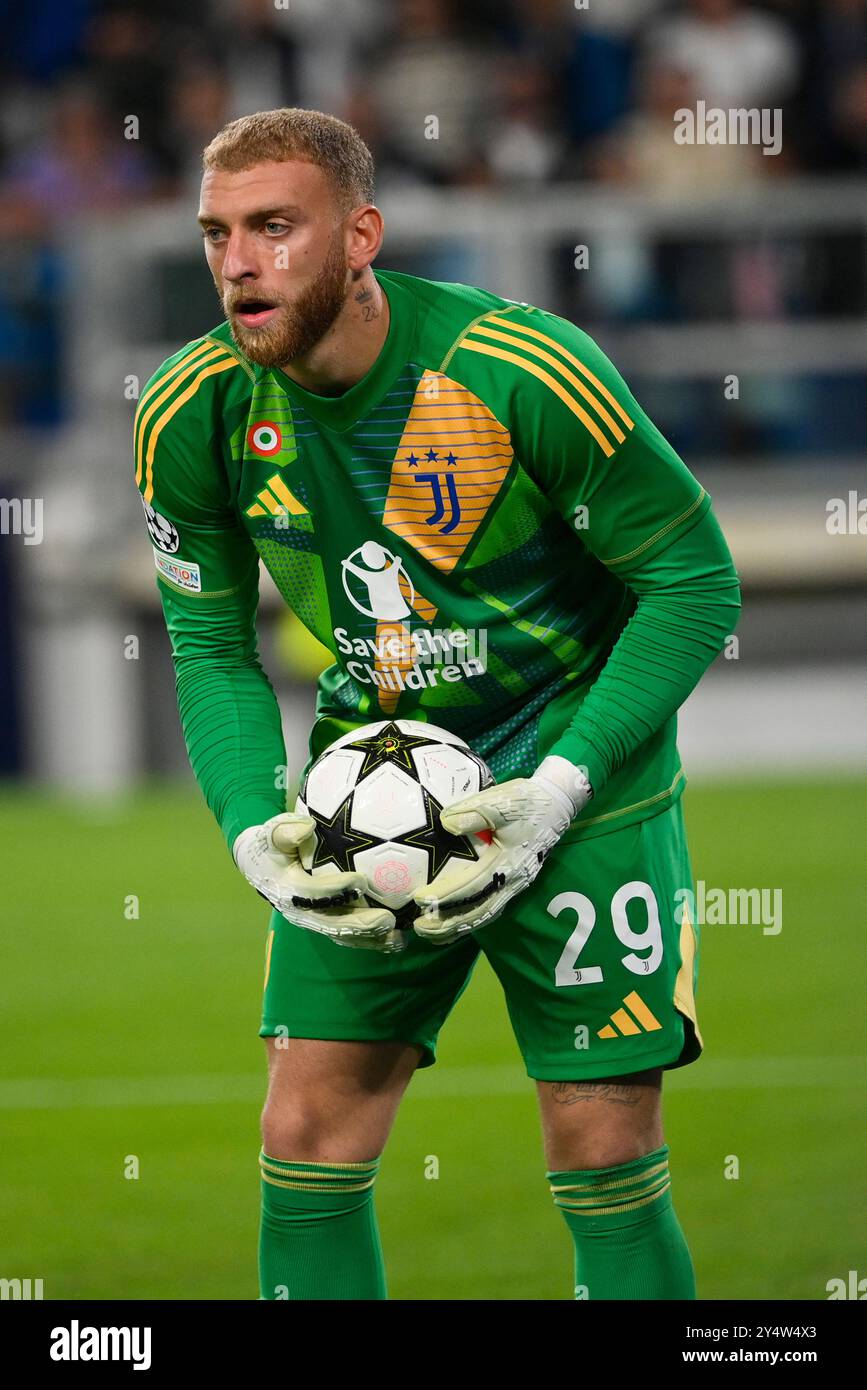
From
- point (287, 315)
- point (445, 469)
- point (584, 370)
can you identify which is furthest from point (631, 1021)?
point (287, 315)

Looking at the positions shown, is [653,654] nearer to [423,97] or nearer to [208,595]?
[208,595]

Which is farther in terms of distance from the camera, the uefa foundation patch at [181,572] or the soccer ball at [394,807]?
the uefa foundation patch at [181,572]

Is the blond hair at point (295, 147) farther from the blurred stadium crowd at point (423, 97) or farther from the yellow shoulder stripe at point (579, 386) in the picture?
the blurred stadium crowd at point (423, 97)

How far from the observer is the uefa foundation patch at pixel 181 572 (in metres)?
3.41

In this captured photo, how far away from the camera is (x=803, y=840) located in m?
9.29

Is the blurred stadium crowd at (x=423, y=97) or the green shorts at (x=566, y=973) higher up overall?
the blurred stadium crowd at (x=423, y=97)

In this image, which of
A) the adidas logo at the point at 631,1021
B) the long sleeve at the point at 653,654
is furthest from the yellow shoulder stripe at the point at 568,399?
the adidas logo at the point at 631,1021

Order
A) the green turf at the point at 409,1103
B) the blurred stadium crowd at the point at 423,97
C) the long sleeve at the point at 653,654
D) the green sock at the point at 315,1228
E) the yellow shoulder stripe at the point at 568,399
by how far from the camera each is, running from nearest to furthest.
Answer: the yellow shoulder stripe at the point at 568,399 → the long sleeve at the point at 653,654 → the green sock at the point at 315,1228 → the green turf at the point at 409,1103 → the blurred stadium crowd at the point at 423,97

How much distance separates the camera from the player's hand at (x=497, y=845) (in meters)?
3.05

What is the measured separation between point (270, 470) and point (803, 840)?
6462 millimetres

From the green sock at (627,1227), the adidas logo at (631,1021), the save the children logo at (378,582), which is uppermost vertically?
the save the children logo at (378,582)

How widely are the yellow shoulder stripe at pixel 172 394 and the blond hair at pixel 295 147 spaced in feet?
0.99

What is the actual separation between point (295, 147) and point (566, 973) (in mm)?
1370

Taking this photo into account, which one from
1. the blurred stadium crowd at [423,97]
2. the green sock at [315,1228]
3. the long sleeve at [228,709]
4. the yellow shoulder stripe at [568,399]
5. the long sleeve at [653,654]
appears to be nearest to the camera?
the yellow shoulder stripe at [568,399]
